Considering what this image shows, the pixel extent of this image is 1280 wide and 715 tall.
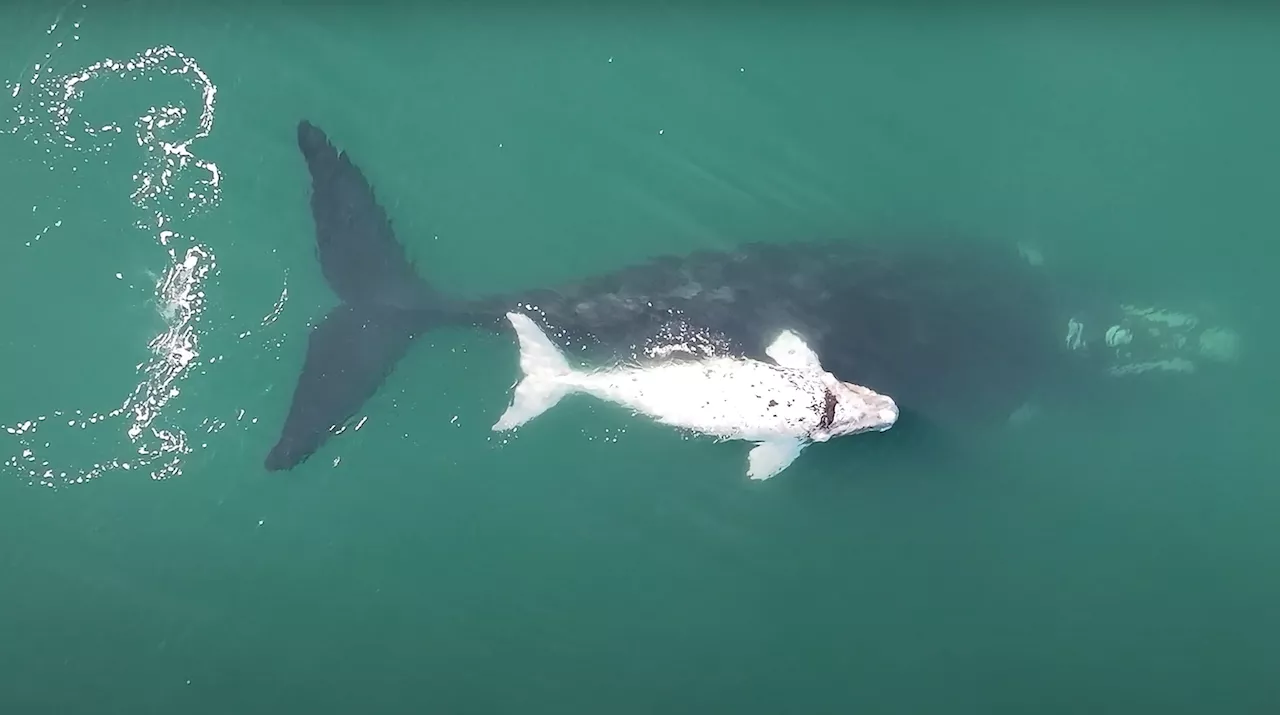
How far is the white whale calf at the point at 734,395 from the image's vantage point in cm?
961

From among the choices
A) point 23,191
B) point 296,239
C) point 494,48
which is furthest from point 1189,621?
point 23,191

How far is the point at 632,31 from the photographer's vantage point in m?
10.6

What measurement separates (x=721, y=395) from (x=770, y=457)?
57.6 inches

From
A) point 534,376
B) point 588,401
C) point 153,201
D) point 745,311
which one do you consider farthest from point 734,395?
point 153,201

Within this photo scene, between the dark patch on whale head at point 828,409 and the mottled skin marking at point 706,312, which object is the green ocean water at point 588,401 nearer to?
the mottled skin marking at point 706,312

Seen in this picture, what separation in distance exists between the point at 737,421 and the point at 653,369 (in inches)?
58.6

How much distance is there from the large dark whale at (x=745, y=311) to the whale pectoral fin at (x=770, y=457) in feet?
4.43

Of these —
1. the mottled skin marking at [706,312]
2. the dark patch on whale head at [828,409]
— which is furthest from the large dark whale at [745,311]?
the dark patch on whale head at [828,409]

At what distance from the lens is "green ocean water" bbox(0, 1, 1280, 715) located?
34.0 feet

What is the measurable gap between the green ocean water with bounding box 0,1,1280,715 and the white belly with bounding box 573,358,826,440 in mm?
491

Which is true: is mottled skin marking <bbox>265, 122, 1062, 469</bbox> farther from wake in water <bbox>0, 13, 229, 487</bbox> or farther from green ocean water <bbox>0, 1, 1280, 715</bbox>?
wake in water <bbox>0, 13, 229, 487</bbox>

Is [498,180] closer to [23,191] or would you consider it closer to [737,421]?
[737,421]

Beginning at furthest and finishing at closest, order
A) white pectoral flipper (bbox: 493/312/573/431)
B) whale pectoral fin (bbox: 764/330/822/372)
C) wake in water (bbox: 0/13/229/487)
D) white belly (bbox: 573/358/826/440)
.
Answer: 1. wake in water (bbox: 0/13/229/487)
2. white pectoral flipper (bbox: 493/312/573/431)
3. whale pectoral fin (bbox: 764/330/822/372)
4. white belly (bbox: 573/358/826/440)

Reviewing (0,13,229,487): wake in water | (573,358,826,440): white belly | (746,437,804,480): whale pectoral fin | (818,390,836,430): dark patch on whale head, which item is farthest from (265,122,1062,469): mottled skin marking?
(0,13,229,487): wake in water
